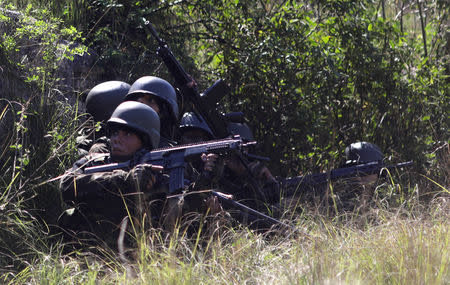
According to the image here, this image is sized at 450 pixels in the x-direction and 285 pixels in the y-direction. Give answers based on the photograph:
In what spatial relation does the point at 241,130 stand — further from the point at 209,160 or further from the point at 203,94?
the point at 209,160

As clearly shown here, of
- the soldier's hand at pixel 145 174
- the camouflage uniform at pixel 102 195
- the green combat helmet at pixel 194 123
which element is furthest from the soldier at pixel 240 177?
the soldier's hand at pixel 145 174

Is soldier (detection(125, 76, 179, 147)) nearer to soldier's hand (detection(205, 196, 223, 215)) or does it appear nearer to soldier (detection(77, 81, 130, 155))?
soldier (detection(77, 81, 130, 155))

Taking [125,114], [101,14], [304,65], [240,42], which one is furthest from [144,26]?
[125,114]

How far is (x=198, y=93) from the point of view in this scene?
6.44 m

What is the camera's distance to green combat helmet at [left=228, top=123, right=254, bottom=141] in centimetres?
659

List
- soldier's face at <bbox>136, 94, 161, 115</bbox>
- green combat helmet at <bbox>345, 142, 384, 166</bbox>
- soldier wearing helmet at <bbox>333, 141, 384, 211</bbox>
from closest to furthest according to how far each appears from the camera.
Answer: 1. soldier's face at <bbox>136, 94, 161, 115</bbox>
2. soldier wearing helmet at <bbox>333, 141, 384, 211</bbox>
3. green combat helmet at <bbox>345, 142, 384, 166</bbox>

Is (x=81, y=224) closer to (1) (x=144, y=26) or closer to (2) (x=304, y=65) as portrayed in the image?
(1) (x=144, y=26)

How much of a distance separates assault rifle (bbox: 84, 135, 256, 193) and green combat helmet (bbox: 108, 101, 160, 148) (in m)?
0.23

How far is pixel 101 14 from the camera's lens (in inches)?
275

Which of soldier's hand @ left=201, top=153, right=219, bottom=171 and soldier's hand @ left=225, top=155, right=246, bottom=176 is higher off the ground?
soldier's hand @ left=201, top=153, right=219, bottom=171

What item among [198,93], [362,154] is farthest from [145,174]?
[362,154]

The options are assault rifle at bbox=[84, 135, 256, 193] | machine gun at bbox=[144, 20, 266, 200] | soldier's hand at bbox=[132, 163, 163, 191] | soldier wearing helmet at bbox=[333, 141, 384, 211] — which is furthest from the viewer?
soldier wearing helmet at bbox=[333, 141, 384, 211]

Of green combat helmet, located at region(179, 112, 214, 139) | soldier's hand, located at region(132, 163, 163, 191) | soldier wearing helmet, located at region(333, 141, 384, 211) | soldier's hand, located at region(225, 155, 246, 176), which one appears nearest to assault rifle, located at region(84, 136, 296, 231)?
soldier's hand, located at region(132, 163, 163, 191)

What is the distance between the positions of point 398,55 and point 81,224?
432 cm
